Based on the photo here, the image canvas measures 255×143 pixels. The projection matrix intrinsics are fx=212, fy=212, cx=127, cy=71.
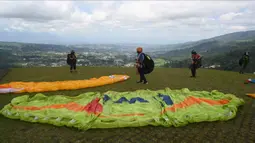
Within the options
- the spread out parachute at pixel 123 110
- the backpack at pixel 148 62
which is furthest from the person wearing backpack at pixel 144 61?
the spread out parachute at pixel 123 110

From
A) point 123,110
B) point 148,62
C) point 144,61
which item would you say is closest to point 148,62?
point 148,62

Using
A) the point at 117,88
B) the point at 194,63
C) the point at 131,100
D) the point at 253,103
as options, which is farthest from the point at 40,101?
the point at 194,63

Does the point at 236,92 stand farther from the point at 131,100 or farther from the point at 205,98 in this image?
the point at 131,100

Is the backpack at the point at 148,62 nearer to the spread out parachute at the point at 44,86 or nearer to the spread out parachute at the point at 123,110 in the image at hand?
the spread out parachute at the point at 44,86

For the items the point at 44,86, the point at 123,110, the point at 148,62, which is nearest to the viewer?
the point at 123,110

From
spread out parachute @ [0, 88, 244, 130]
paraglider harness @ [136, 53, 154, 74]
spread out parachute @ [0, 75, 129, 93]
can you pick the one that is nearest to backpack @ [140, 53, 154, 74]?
paraglider harness @ [136, 53, 154, 74]

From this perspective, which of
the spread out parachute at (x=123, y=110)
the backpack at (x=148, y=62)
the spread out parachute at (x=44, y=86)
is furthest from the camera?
the backpack at (x=148, y=62)

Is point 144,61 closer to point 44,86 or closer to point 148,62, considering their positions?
point 148,62

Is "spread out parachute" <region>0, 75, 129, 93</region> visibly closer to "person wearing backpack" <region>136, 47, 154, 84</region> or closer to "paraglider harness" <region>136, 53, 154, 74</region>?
"person wearing backpack" <region>136, 47, 154, 84</region>
